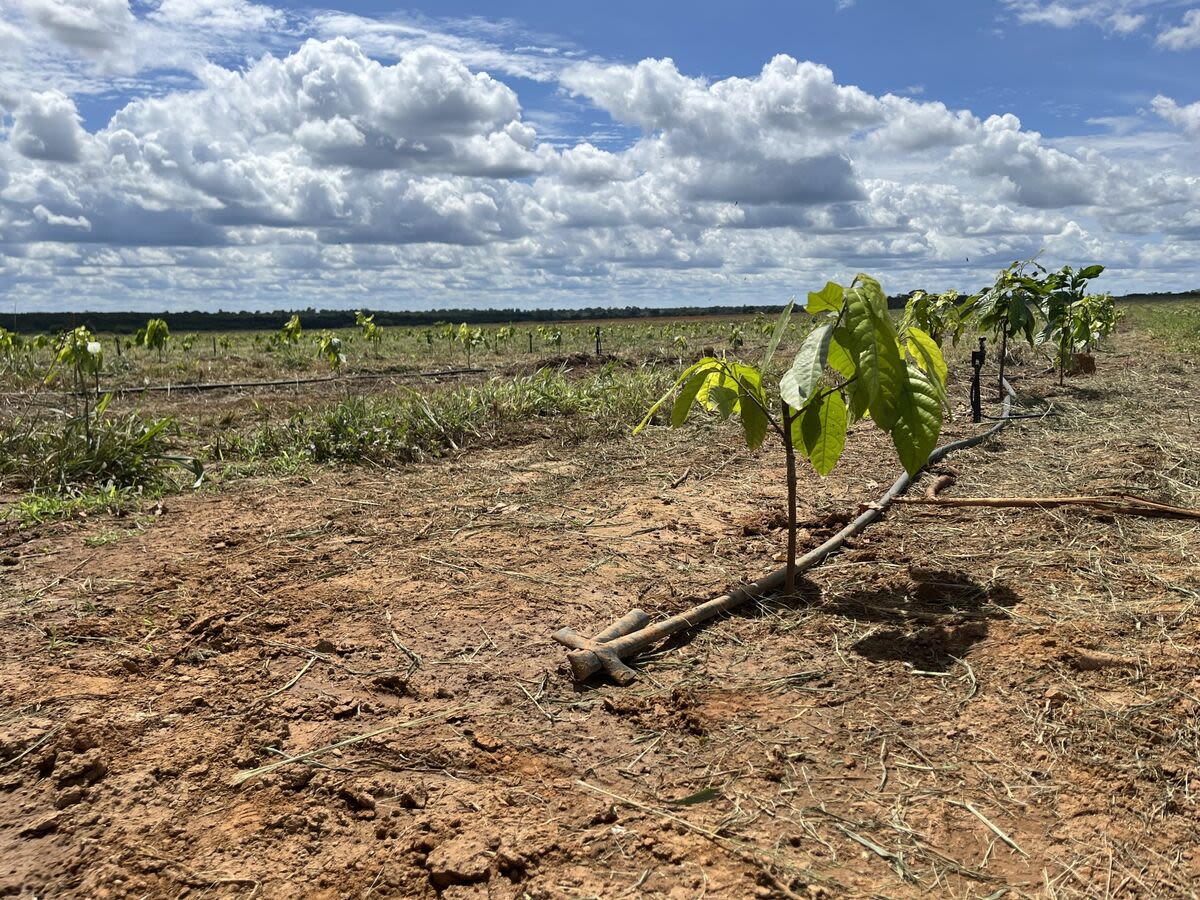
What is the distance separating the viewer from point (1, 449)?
17.3 feet

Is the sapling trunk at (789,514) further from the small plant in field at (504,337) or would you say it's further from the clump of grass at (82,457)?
the small plant in field at (504,337)

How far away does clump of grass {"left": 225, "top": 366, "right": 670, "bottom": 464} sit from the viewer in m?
5.96

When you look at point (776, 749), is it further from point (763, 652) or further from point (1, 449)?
point (1, 449)

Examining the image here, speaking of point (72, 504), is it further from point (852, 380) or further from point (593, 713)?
point (852, 380)

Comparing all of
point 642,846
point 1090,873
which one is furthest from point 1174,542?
point 642,846

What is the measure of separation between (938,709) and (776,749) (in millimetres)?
503

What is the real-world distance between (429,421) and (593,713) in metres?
4.27

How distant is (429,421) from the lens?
6363 mm

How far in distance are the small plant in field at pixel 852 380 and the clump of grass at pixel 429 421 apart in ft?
11.0

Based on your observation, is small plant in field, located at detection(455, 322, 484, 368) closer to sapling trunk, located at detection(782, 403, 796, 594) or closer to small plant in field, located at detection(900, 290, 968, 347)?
small plant in field, located at detection(900, 290, 968, 347)

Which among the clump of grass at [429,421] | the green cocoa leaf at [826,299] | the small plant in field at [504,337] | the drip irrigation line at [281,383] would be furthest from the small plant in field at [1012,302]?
the small plant in field at [504,337]

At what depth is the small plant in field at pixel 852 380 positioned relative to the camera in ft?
8.63

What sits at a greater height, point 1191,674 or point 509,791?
point 1191,674

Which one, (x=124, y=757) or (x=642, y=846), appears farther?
(x=124, y=757)
